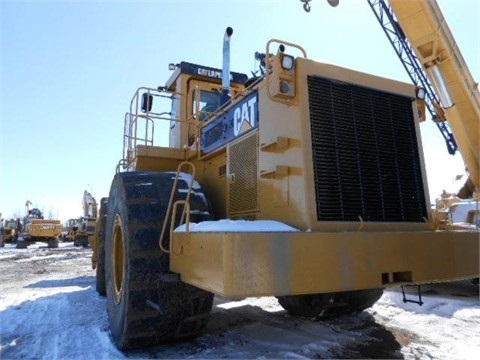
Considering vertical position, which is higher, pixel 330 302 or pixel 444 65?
pixel 444 65

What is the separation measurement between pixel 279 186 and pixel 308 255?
78 centimetres

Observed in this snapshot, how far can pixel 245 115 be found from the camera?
384cm

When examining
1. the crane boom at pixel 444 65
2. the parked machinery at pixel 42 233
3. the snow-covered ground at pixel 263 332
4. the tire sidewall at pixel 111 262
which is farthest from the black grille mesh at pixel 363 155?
the parked machinery at pixel 42 233

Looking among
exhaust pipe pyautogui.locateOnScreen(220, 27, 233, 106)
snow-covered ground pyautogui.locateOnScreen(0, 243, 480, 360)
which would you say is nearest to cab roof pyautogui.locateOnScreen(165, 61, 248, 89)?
exhaust pipe pyautogui.locateOnScreen(220, 27, 233, 106)

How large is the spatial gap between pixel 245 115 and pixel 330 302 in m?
2.48

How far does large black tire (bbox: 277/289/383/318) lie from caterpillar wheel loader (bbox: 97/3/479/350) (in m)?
1.33

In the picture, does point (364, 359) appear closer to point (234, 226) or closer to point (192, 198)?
point (234, 226)

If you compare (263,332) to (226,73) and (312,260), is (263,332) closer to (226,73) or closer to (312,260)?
(312,260)

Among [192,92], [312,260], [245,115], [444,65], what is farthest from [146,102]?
[444,65]

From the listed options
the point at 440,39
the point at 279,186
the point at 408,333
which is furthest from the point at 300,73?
the point at 440,39

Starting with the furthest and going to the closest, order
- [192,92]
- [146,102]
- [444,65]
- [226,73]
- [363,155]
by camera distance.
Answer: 1. [444,65]
2. [192,92]
3. [146,102]
4. [226,73]
5. [363,155]

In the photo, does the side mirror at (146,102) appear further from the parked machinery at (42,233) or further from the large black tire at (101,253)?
the parked machinery at (42,233)

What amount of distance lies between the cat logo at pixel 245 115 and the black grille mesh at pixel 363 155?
0.63 metres

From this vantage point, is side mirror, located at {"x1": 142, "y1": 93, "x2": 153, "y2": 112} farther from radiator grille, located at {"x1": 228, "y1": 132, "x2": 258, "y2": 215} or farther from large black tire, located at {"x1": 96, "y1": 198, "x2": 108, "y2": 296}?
radiator grille, located at {"x1": 228, "y1": 132, "x2": 258, "y2": 215}
